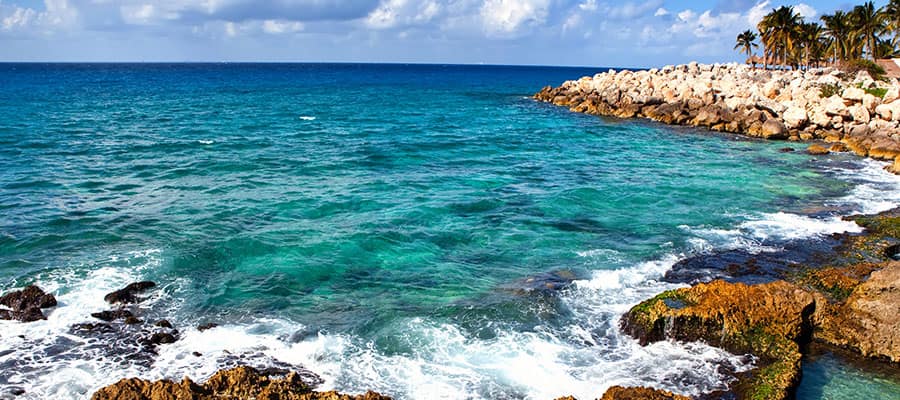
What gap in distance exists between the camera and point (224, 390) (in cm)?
1161

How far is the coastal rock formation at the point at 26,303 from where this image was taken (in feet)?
51.6

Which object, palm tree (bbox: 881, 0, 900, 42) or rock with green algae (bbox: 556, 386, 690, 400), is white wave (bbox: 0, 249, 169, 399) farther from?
palm tree (bbox: 881, 0, 900, 42)

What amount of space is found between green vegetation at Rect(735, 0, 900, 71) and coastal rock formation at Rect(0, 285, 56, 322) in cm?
7107

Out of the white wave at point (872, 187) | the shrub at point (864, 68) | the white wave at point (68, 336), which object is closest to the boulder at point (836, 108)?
the white wave at point (872, 187)

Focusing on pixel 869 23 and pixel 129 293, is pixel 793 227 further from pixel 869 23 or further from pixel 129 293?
pixel 869 23

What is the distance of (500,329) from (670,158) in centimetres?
2740

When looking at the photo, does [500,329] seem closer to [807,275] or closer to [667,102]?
[807,275]

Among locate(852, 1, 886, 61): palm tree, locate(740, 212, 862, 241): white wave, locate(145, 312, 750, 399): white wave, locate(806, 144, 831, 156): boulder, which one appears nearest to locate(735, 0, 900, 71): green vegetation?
locate(852, 1, 886, 61): palm tree

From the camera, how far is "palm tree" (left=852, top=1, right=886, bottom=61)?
221 feet

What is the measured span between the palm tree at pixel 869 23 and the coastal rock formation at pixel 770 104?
9.53 metres

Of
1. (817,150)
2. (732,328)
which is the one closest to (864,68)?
(817,150)

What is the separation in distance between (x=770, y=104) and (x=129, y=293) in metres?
50.4

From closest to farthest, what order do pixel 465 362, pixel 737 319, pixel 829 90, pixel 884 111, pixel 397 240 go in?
pixel 465 362 < pixel 737 319 < pixel 397 240 < pixel 884 111 < pixel 829 90

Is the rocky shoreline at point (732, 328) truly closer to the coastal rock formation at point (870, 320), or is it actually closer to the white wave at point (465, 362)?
the coastal rock formation at point (870, 320)
